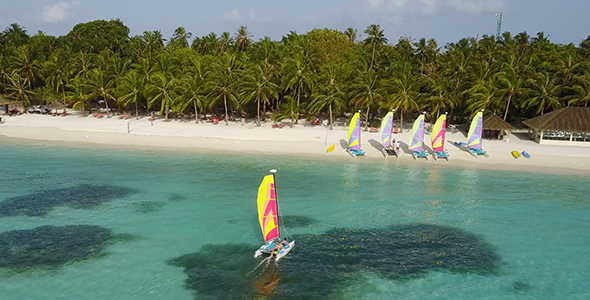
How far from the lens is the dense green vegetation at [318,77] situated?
4916cm

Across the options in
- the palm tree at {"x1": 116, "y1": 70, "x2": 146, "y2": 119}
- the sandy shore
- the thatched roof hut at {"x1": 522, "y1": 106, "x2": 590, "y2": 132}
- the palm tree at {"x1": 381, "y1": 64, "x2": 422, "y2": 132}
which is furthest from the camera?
the palm tree at {"x1": 116, "y1": 70, "x2": 146, "y2": 119}

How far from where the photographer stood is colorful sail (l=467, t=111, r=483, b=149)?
40950 millimetres

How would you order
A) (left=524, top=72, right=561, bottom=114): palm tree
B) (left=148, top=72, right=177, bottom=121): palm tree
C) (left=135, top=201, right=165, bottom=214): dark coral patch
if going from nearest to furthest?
(left=135, top=201, right=165, bottom=214): dark coral patch
(left=524, top=72, right=561, bottom=114): palm tree
(left=148, top=72, right=177, bottom=121): palm tree

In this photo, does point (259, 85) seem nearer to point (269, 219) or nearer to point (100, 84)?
point (100, 84)

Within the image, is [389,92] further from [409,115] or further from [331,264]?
[331,264]

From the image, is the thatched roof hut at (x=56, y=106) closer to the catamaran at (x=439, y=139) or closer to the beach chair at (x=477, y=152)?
the catamaran at (x=439, y=139)

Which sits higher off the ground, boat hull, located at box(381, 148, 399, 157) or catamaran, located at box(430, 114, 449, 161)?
catamaran, located at box(430, 114, 449, 161)

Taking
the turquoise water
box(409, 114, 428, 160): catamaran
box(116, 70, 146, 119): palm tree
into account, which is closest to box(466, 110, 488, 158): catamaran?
the turquoise water

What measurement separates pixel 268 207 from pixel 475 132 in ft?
93.6

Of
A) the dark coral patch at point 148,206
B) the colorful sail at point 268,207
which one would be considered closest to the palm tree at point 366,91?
the dark coral patch at point 148,206

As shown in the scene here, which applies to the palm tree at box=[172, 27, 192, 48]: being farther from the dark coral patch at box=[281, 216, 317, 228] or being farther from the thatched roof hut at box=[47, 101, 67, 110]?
the dark coral patch at box=[281, 216, 317, 228]

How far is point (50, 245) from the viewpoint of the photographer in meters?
21.9

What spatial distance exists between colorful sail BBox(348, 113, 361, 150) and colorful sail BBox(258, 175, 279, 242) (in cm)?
2071

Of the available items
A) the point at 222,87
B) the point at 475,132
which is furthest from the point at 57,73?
the point at 475,132
